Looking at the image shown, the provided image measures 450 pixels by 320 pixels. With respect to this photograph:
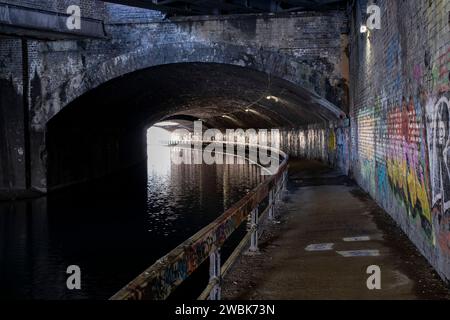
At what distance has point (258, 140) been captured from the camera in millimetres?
42938

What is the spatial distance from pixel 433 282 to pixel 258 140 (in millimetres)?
37480

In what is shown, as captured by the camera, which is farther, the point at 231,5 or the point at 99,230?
the point at 231,5

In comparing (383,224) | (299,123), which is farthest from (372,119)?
(299,123)

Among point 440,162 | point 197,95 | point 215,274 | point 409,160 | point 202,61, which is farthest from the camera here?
point 197,95

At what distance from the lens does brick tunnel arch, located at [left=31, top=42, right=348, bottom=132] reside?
1617cm

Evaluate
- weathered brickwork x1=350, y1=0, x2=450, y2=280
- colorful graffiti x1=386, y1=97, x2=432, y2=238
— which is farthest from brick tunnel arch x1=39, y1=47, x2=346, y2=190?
colorful graffiti x1=386, y1=97, x2=432, y2=238

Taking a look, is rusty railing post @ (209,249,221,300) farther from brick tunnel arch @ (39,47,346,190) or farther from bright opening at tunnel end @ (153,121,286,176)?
bright opening at tunnel end @ (153,121,286,176)

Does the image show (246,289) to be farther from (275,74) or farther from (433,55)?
(275,74)

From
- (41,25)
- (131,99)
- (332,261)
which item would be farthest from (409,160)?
(131,99)

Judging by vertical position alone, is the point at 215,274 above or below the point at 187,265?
below

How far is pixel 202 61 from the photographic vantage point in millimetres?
16906

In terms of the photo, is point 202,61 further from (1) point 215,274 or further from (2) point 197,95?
(1) point 215,274

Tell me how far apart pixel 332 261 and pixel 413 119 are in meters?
2.39

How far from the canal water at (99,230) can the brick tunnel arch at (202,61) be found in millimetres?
3616
